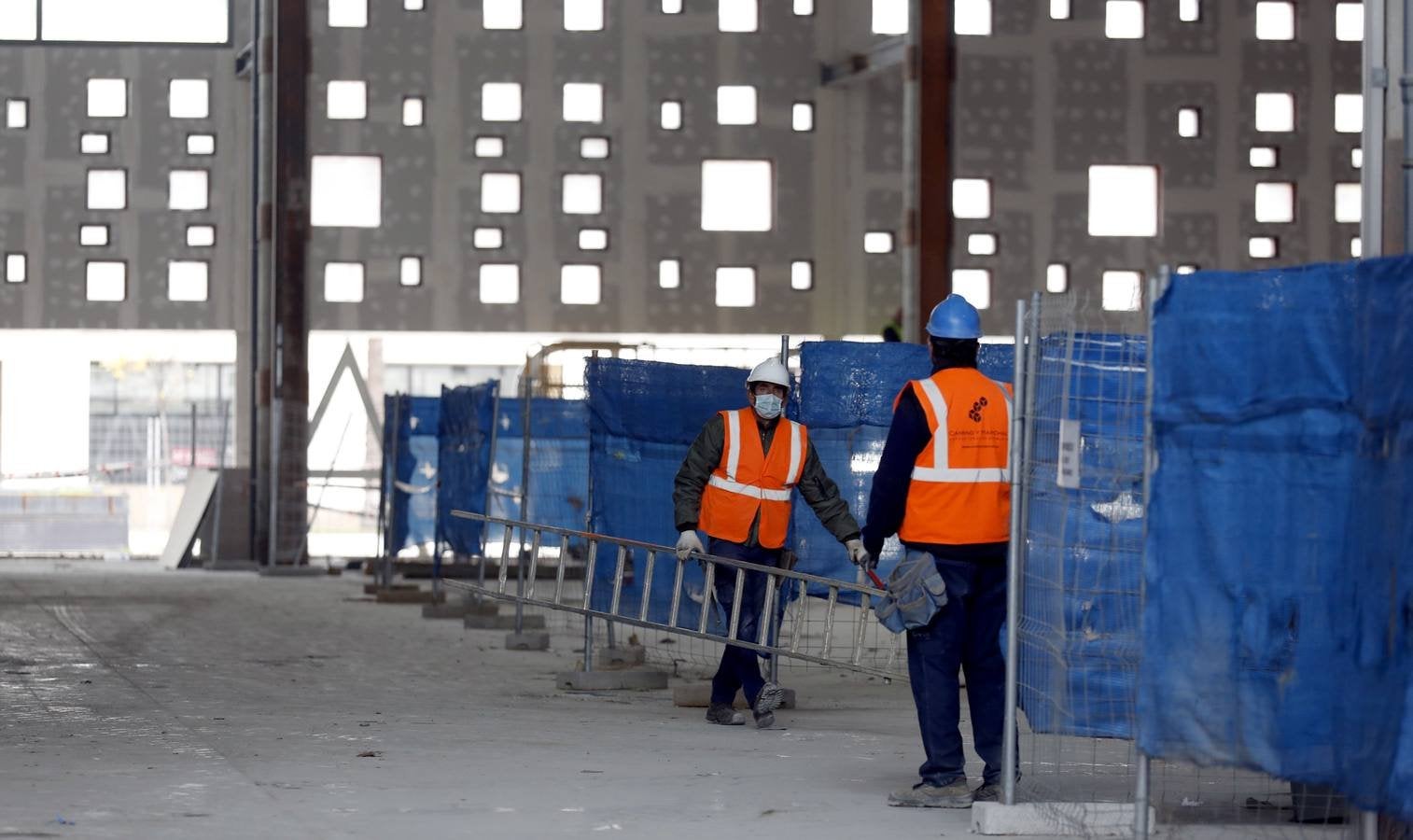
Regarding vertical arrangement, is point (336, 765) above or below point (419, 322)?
below

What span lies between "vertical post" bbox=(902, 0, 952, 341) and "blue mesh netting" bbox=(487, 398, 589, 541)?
230 inches

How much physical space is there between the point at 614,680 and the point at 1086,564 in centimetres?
632

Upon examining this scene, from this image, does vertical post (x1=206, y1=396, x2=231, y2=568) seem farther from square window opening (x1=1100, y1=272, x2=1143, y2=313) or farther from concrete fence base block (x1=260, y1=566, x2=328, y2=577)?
square window opening (x1=1100, y1=272, x2=1143, y2=313)

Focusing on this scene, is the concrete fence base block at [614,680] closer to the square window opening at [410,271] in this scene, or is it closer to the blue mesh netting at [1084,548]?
the blue mesh netting at [1084,548]

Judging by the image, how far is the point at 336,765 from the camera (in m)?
9.93

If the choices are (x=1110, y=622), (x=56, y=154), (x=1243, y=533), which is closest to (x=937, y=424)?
A: (x=1110, y=622)

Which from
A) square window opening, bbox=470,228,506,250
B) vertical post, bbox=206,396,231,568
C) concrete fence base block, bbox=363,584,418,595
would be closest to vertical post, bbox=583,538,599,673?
concrete fence base block, bbox=363,584,418,595

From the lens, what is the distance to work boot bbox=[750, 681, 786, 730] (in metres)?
12.0

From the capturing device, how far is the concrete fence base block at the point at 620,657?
1579cm

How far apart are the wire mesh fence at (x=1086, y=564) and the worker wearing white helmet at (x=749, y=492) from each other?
326 centimetres

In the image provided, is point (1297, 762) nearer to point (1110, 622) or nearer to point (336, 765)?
point (1110, 622)

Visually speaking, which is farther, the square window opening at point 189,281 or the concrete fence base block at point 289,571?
the square window opening at point 189,281

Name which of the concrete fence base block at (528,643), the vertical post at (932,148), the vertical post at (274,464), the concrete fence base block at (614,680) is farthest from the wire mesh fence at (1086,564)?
the vertical post at (274,464)

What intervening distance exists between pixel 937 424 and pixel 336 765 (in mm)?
3301
